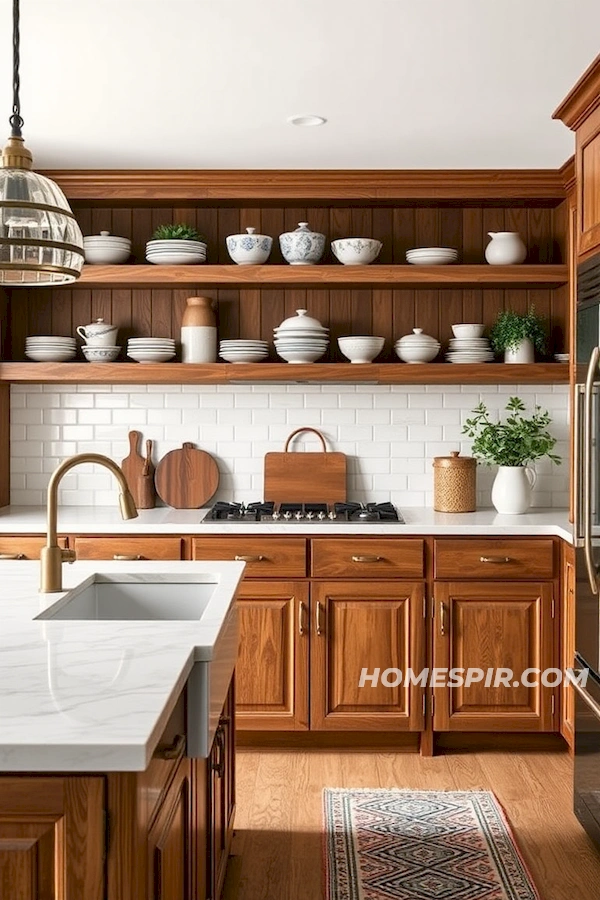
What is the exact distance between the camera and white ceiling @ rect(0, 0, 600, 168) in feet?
9.50

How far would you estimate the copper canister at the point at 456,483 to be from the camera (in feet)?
15.3

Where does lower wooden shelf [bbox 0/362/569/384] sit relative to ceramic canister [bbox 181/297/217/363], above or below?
below

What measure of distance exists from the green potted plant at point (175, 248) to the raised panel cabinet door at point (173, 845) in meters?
2.97

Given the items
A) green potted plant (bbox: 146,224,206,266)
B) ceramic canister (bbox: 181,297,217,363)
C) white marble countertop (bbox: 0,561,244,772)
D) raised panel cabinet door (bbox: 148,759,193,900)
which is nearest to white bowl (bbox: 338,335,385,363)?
ceramic canister (bbox: 181,297,217,363)

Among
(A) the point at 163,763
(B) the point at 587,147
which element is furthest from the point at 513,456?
(A) the point at 163,763

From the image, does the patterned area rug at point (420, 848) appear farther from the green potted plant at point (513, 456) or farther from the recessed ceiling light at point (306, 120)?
the recessed ceiling light at point (306, 120)

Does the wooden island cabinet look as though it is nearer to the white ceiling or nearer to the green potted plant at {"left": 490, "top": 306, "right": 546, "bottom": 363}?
the white ceiling

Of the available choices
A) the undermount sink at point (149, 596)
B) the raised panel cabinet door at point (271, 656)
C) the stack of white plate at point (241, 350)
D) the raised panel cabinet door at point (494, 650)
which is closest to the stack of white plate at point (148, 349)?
the stack of white plate at point (241, 350)

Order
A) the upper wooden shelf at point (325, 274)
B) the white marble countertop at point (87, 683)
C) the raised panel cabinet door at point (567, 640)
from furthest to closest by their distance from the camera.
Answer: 1. the upper wooden shelf at point (325, 274)
2. the raised panel cabinet door at point (567, 640)
3. the white marble countertop at point (87, 683)

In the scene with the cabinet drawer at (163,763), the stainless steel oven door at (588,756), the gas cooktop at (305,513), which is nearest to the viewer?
the cabinet drawer at (163,763)

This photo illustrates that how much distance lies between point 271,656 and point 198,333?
5.10 ft

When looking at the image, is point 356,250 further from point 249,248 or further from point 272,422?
point 272,422

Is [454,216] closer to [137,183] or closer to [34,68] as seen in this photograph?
[137,183]

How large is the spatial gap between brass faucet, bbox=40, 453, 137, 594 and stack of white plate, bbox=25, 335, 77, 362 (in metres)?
2.30
